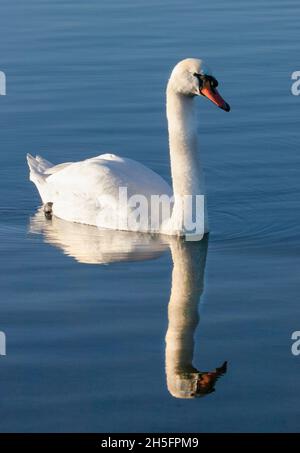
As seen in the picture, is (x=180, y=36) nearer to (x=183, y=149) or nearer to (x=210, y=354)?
(x=183, y=149)

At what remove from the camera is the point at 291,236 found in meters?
11.7

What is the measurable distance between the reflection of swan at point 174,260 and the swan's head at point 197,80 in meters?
1.30

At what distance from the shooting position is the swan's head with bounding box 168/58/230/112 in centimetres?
1155

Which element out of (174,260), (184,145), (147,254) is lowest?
(174,260)

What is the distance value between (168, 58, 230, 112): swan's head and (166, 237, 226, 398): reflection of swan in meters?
1.31

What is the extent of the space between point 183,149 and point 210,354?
11.7 feet

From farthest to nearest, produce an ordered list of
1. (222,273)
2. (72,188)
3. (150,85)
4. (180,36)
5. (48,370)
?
(180,36), (150,85), (72,188), (222,273), (48,370)

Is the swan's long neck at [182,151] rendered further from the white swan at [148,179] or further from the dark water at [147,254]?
the dark water at [147,254]

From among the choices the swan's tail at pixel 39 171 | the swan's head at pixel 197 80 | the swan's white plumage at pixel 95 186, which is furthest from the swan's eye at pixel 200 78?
the swan's tail at pixel 39 171

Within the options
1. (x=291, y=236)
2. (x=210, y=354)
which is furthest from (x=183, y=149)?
(x=210, y=354)

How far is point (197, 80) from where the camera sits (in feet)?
38.0

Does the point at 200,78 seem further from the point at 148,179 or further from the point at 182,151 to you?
the point at 148,179

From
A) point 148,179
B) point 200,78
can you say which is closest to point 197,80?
point 200,78

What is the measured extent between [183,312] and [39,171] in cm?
424
